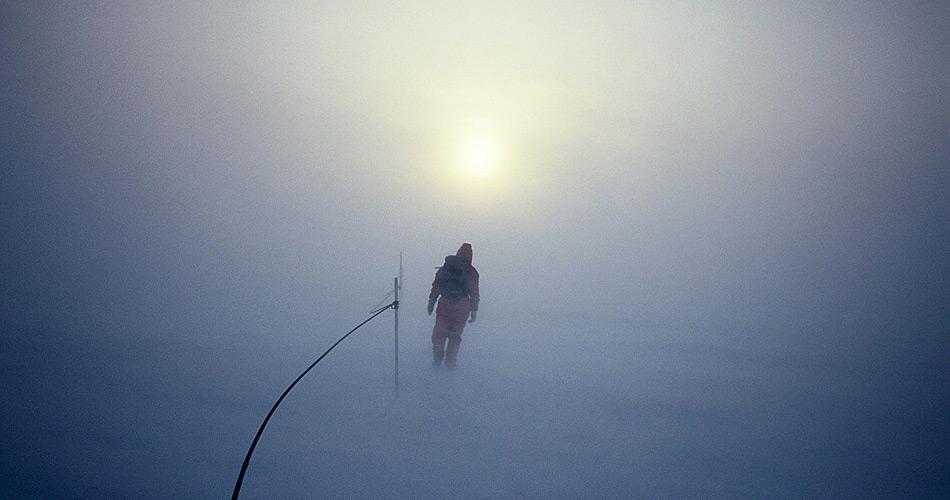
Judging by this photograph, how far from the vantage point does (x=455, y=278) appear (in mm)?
6742

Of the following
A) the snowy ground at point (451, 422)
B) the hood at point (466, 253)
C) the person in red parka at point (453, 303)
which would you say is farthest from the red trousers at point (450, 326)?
the hood at point (466, 253)

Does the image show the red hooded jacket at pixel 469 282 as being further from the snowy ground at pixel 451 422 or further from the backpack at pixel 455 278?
the snowy ground at pixel 451 422

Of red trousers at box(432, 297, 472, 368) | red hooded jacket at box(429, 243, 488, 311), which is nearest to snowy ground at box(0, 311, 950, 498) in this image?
red trousers at box(432, 297, 472, 368)

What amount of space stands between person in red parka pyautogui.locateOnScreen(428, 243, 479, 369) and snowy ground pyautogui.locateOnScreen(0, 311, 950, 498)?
32 centimetres

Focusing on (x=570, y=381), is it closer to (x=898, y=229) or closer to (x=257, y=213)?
(x=257, y=213)

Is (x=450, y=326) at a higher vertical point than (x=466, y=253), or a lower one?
lower

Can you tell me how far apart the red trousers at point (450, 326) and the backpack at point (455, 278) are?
3.6 inches

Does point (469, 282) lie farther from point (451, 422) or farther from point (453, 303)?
point (451, 422)

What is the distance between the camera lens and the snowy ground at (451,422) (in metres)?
4.11

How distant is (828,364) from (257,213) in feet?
74.1

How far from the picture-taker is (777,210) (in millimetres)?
32500

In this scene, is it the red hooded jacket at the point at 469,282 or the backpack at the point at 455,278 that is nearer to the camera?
the backpack at the point at 455,278

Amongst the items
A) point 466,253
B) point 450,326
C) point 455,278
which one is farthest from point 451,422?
point 466,253

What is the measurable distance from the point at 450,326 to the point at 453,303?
33 centimetres
